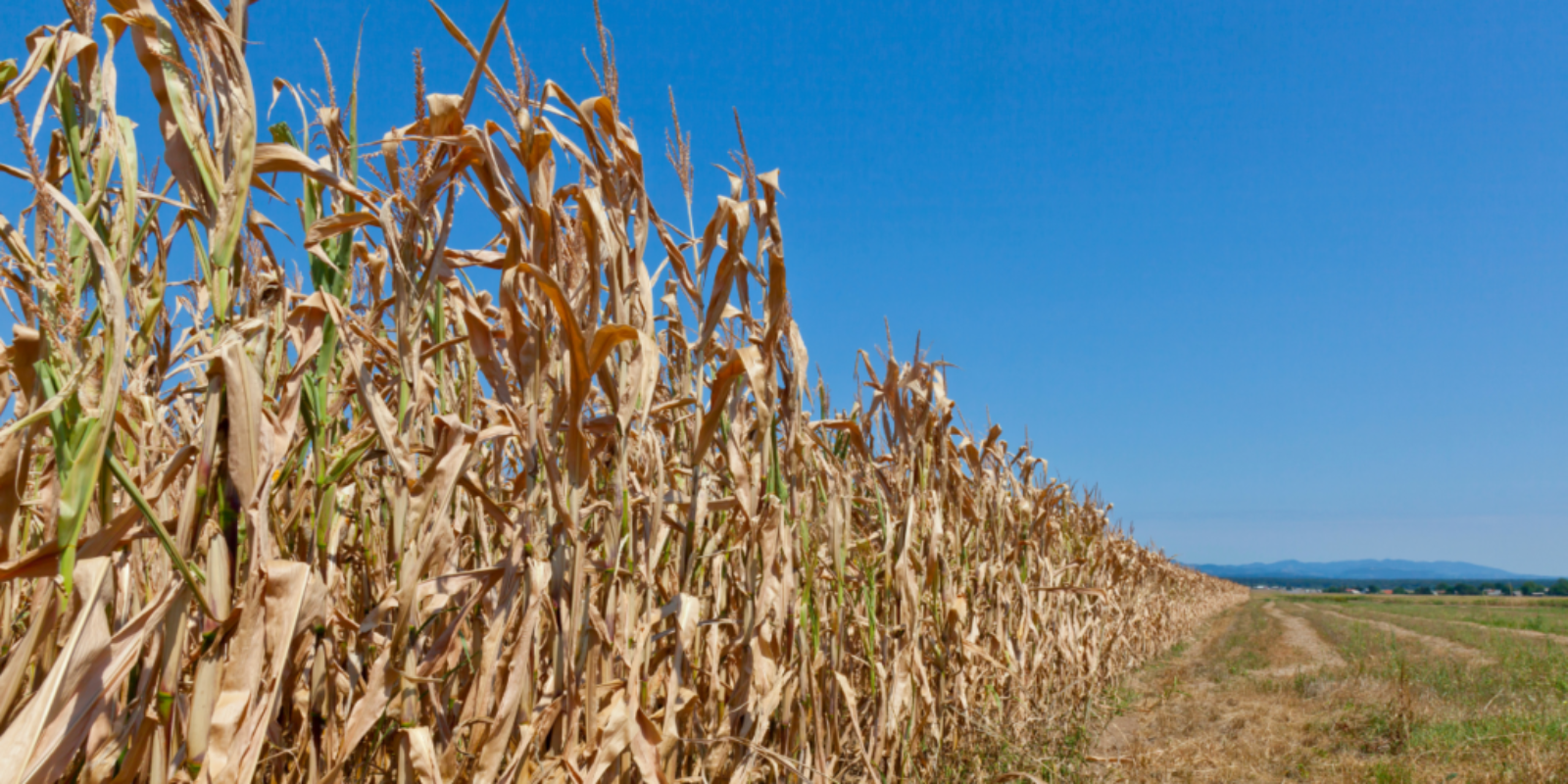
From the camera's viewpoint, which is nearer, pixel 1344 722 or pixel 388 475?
pixel 388 475

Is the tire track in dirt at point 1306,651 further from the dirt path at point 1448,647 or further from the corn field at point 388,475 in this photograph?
the corn field at point 388,475

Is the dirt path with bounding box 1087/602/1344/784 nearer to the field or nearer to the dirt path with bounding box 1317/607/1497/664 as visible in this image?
the field

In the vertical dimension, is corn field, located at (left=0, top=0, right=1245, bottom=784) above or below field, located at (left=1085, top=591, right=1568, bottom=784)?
above

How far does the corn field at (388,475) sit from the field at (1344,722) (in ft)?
11.1

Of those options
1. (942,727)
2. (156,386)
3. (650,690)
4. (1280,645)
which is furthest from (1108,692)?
(1280,645)

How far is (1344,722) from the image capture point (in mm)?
6637

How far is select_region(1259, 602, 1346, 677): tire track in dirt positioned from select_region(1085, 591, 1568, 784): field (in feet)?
0.34

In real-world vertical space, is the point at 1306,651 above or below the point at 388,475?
below

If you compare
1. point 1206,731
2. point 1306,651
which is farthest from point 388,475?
point 1306,651

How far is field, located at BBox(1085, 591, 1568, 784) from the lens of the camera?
4988mm

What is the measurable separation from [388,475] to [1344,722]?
303 inches

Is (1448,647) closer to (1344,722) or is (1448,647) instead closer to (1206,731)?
(1344,722)

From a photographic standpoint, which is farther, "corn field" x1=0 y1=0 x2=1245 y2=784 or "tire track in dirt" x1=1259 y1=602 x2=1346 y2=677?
"tire track in dirt" x1=1259 y1=602 x2=1346 y2=677

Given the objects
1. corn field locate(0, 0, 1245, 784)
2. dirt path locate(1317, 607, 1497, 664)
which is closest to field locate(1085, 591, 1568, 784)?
dirt path locate(1317, 607, 1497, 664)
